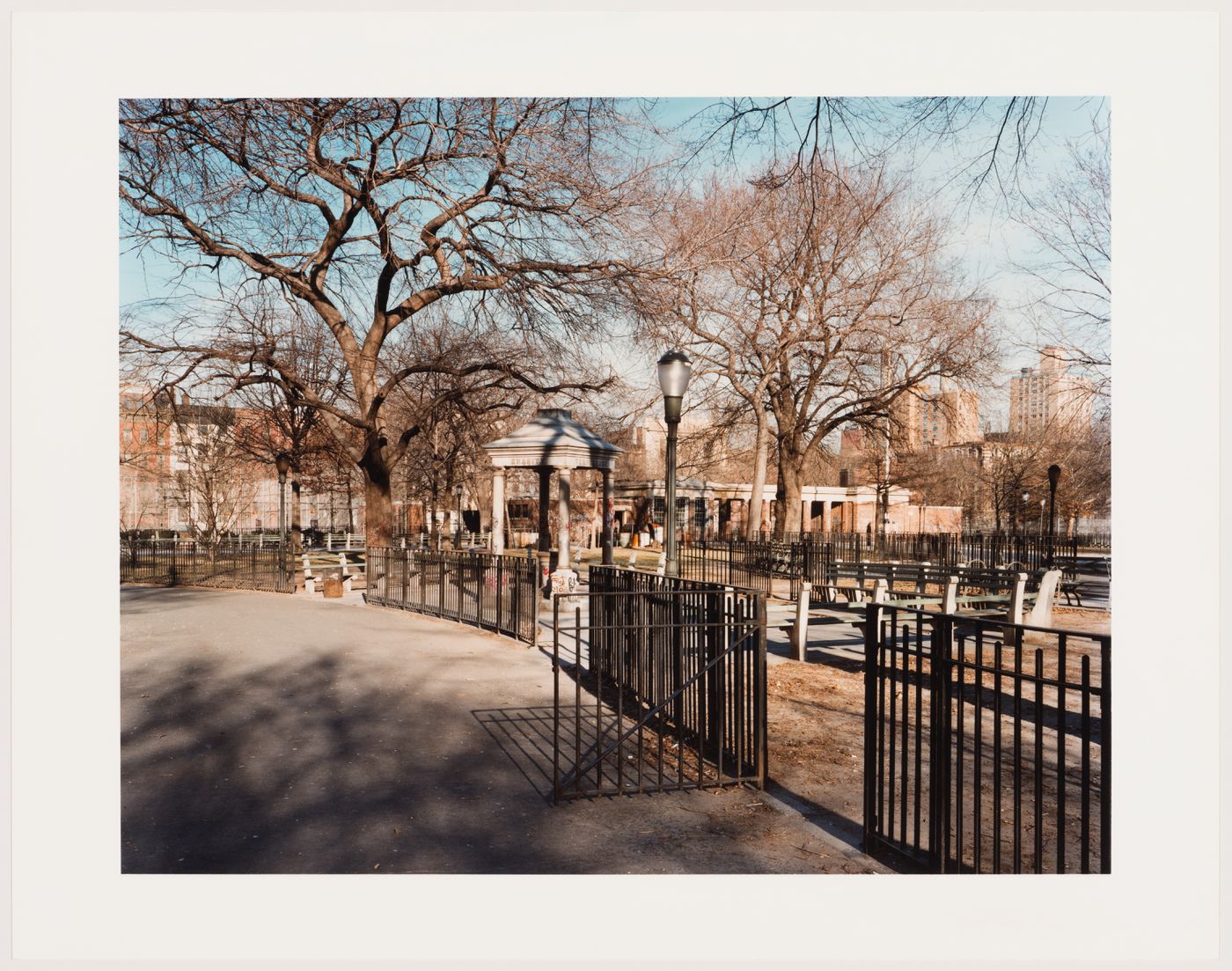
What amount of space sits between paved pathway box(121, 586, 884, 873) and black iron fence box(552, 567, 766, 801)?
217 mm

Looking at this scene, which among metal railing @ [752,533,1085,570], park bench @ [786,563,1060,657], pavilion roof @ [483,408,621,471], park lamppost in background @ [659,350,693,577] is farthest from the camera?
metal railing @ [752,533,1085,570]

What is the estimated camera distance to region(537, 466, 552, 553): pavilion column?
18.1 m

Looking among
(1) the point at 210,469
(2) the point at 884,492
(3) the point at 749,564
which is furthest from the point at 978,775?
(2) the point at 884,492

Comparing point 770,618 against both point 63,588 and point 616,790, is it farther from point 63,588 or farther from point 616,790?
point 63,588

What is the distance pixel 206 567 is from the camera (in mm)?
22406

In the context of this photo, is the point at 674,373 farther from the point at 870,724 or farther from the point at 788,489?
the point at 788,489

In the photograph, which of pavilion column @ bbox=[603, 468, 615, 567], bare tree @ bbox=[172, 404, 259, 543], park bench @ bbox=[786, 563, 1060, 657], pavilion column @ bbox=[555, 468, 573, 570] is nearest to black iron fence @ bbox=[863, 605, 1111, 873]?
park bench @ bbox=[786, 563, 1060, 657]

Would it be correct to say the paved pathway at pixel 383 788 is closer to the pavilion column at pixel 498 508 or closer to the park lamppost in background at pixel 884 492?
the pavilion column at pixel 498 508

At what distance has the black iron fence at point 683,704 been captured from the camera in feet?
18.0

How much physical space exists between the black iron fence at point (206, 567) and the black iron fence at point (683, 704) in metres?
13.3

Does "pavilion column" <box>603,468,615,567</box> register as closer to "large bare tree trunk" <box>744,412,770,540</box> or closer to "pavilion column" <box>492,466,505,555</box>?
"pavilion column" <box>492,466,505,555</box>

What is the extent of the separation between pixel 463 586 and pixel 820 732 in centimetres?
759

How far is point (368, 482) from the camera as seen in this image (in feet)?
63.2

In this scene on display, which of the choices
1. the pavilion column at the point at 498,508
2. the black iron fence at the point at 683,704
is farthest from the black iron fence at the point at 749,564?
the black iron fence at the point at 683,704
